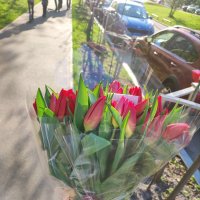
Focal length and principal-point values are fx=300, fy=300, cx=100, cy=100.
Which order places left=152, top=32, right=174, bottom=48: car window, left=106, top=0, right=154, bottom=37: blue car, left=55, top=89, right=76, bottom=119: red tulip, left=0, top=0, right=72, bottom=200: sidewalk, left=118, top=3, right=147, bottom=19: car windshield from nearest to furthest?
left=55, top=89, right=76, bottom=119: red tulip < left=0, top=0, right=72, bottom=200: sidewalk < left=152, top=32, right=174, bottom=48: car window < left=106, top=0, right=154, bottom=37: blue car < left=118, top=3, right=147, bottom=19: car windshield

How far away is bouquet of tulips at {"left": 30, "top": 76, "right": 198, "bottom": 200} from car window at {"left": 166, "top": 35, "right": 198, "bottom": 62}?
491 centimetres

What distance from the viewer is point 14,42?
9219mm

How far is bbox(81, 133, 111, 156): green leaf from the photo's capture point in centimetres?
124

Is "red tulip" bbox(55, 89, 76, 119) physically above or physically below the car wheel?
above

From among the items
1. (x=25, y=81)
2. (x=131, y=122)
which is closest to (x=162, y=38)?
(x=25, y=81)

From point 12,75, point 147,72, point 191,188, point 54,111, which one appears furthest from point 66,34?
point 54,111

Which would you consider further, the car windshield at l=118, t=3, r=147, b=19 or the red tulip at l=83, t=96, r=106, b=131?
the car windshield at l=118, t=3, r=147, b=19

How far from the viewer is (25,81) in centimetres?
655

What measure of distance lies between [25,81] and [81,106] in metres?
5.45

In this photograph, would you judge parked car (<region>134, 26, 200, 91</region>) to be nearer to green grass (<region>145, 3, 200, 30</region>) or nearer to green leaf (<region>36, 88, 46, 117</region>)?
green leaf (<region>36, 88, 46, 117</region>)

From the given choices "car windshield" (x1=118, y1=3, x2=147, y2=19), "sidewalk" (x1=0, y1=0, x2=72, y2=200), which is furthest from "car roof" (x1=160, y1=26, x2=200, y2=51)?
"car windshield" (x1=118, y1=3, x2=147, y2=19)

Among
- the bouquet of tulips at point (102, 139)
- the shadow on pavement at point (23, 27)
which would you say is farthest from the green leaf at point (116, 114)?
the shadow on pavement at point (23, 27)

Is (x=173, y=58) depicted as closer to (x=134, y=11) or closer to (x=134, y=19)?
(x=134, y=19)

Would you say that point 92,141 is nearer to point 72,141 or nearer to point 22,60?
point 72,141
